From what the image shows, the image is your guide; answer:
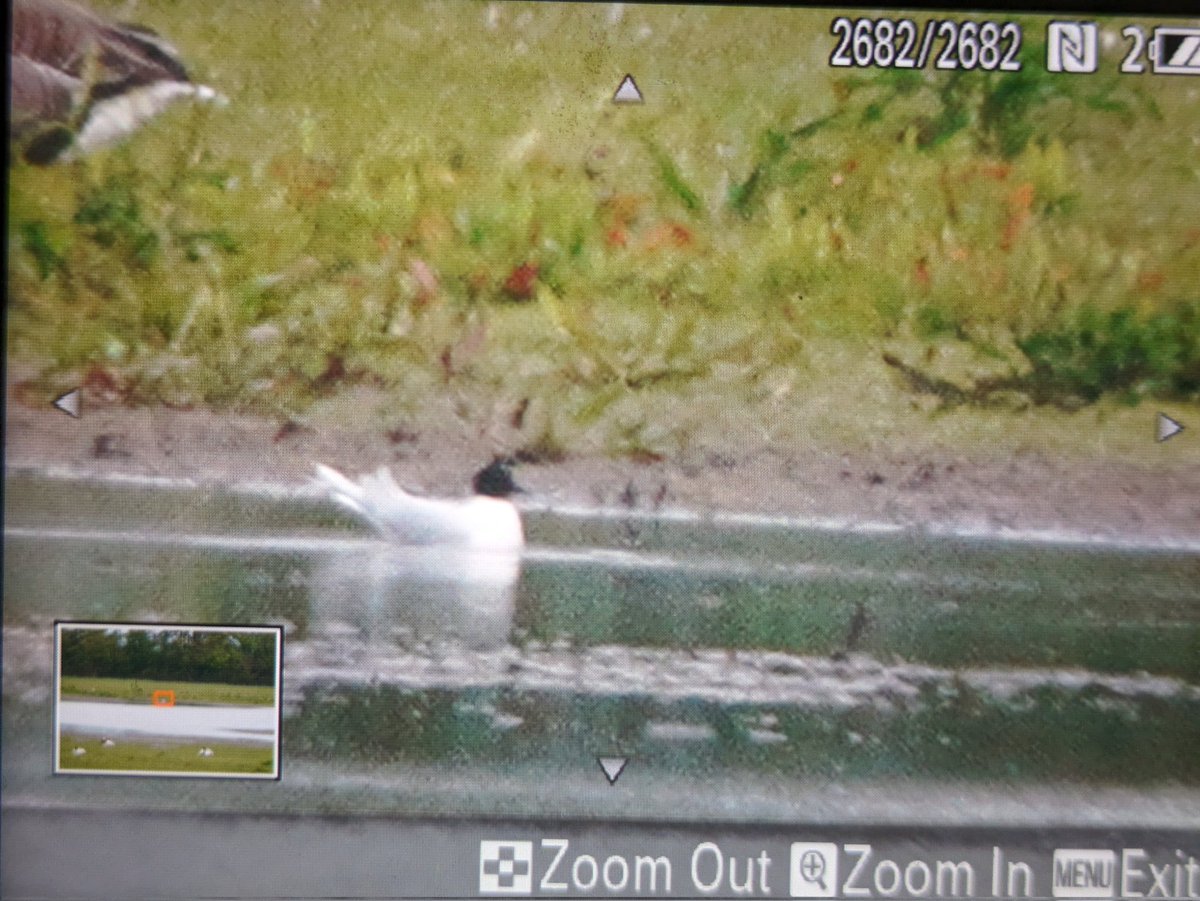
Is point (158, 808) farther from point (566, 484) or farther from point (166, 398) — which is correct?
point (566, 484)

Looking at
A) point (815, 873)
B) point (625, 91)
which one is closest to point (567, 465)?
point (625, 91)

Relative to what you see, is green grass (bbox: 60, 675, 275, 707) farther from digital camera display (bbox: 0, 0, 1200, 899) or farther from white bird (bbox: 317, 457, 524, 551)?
white bird (bbox: 317, 457, 524, 551)

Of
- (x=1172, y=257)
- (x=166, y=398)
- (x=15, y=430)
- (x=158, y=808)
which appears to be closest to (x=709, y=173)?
(x=1172, y=257)

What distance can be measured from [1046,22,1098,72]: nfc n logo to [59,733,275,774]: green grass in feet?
3.43

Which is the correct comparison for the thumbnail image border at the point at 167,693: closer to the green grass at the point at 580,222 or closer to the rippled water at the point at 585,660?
the rippled water at the point at 585,660

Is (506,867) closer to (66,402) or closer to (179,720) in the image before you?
(179,720)

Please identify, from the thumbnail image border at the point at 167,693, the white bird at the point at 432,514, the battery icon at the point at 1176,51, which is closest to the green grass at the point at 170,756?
the thumbnail image border at the point at 167,693

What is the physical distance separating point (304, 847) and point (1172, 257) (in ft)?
3.45

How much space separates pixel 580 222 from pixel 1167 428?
0.63 metres

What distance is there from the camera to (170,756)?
144 centimetres

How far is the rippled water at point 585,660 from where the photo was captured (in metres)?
1.44

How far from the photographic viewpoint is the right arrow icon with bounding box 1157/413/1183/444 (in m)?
1.45

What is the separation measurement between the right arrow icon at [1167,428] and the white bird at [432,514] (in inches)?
25.7

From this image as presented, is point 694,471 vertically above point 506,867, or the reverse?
point 694,471
